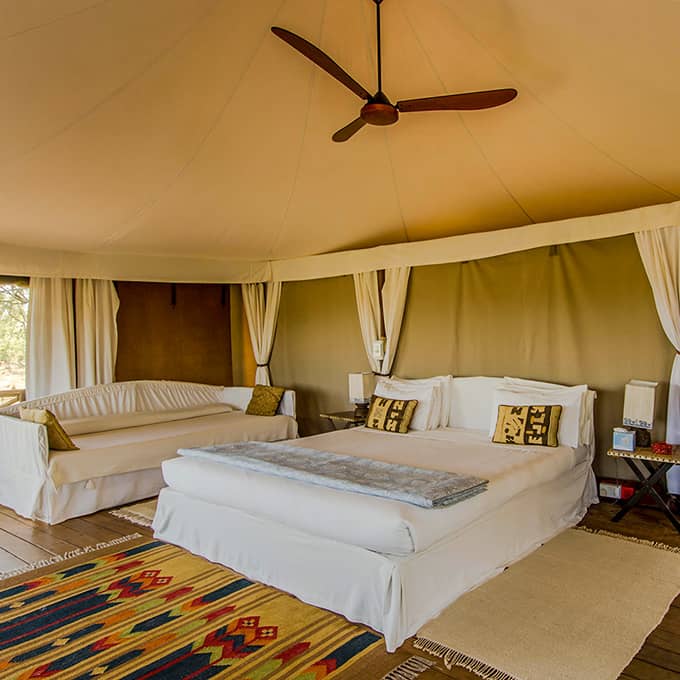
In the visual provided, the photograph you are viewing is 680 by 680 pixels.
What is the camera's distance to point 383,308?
230 inches

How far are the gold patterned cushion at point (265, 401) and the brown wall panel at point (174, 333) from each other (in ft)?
3.83

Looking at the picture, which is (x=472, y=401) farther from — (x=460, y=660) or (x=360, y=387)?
(x=460, y=660)

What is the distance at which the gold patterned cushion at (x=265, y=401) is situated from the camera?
20.1 feet

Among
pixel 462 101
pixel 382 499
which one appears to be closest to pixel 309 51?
pixel 462 101

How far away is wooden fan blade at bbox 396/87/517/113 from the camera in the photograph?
2.97 metres

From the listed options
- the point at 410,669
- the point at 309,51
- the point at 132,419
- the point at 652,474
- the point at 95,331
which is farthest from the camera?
the point at 95,331

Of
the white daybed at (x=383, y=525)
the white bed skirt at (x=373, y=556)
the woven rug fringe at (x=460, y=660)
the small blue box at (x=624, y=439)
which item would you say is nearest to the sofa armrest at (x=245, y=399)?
the white daybed at (x=383, y=525)

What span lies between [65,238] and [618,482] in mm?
5145

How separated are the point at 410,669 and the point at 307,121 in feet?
11.0

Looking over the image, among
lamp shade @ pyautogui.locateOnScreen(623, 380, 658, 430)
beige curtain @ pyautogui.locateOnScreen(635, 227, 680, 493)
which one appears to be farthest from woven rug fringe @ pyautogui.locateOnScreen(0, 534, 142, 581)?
beige curtain @ pyautogui.locateOnScreen(635, 227, 680, 493)

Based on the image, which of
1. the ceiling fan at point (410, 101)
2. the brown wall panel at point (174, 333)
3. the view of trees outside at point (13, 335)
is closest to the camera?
the ceiling fan at point (410, 101)

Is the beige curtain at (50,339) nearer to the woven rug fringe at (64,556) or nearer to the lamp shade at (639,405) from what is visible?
the woven rug fringe at (64,556)

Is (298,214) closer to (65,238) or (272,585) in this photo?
(65,238)

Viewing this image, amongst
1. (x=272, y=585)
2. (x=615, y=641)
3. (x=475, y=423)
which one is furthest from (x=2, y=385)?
(x=615, y=641)
